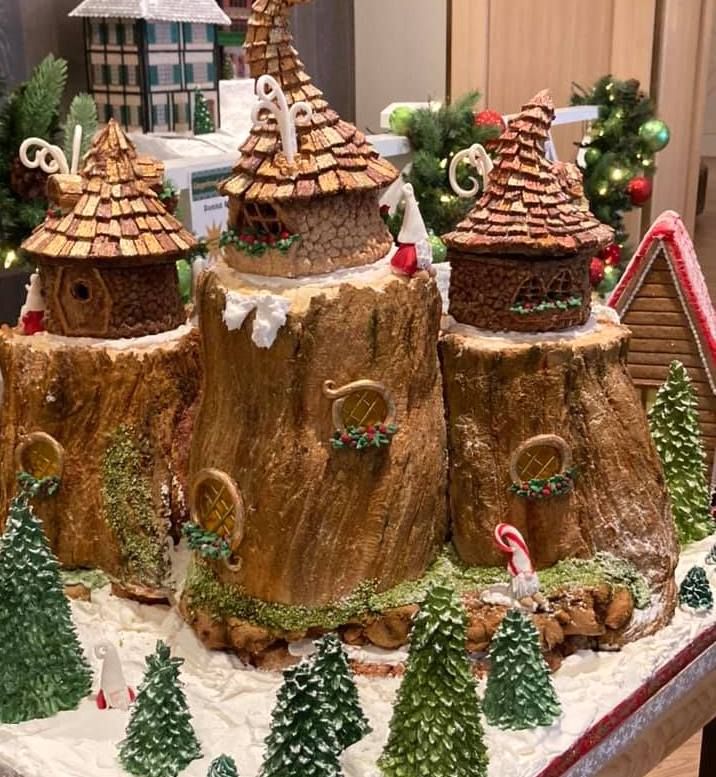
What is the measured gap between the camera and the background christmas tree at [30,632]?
2.16 m

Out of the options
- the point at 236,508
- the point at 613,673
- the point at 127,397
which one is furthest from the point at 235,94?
the point at 613,673

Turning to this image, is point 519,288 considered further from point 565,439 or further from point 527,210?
point 565,439

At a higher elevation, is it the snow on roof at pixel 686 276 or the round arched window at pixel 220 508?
the snow on roof at pixel 686 276

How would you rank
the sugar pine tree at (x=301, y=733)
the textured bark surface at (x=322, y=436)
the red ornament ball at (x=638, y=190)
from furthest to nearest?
the red ornament ball at (x=638, y=190)
the textured bark surface at (x=322, y=436)
the sugar pine tree at (x=301, y=733)

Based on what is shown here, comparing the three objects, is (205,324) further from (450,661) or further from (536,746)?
(536,746)

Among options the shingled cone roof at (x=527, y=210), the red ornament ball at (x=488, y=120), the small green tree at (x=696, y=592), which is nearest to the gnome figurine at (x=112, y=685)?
the shingled cone roof at (x=527, y=210)

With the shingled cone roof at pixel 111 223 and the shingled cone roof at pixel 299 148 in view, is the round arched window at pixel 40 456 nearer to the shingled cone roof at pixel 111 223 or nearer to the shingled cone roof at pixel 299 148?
the shingled cone roof at pixel 111 223

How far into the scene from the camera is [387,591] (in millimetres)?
2330

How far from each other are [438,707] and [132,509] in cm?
100

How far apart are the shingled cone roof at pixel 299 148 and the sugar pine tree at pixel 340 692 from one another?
2.94ft

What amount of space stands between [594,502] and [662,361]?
1017 millimetres

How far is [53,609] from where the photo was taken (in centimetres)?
220

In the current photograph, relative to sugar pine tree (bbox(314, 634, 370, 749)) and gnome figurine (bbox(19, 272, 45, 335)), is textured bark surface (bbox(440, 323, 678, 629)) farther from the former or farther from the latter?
gnome figurine (bbox(19, 272, 45, 335))

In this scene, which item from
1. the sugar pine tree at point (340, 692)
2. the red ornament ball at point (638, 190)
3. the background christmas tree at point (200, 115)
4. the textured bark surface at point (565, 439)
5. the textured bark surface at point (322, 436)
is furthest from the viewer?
the red ornament ball at point (638, 190)
